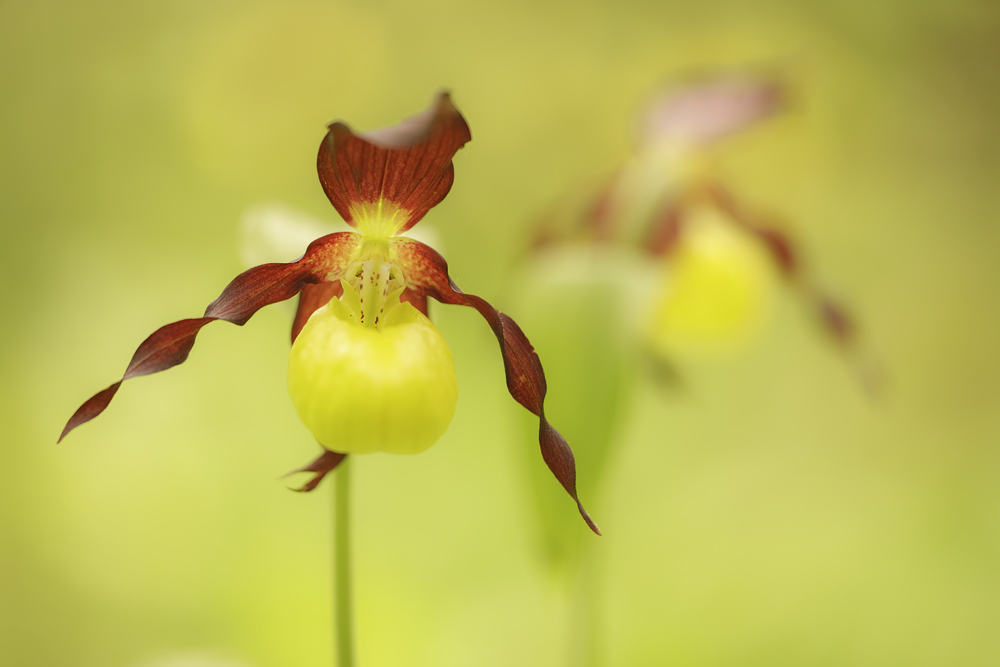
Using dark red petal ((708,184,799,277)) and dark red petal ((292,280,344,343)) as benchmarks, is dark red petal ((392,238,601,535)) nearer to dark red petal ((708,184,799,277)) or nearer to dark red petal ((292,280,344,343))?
dark red petal ((292,280,344,343))

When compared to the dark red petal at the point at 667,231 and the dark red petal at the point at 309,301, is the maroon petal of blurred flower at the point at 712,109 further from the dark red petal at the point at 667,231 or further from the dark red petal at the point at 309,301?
the dark red petal at the point at 309,301

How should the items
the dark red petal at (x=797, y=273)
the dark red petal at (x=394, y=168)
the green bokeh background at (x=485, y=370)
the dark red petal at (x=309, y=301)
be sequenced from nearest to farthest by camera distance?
the dark red petal at (x=394, y=168), the dark red petal at (x=309, y=301), the dark red petal at (x=797, y=273), the green bokeh background at (x=485, y=370)

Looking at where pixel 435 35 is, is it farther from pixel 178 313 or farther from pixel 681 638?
pixel 681 638

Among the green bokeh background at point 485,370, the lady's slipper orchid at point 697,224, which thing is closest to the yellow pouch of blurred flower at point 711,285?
the lady's slipper orchid at point 697,224

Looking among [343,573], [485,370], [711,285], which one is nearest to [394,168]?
[343,573]

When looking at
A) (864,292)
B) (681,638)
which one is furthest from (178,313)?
(864,292)

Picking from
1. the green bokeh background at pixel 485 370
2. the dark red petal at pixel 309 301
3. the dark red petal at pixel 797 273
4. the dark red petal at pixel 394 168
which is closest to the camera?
the dark red petal at pixel 394 168

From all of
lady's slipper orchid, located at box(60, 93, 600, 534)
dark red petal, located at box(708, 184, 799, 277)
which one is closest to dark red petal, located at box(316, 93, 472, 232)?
lady's slipper orchid, located at box(60, 93, 600, 534)

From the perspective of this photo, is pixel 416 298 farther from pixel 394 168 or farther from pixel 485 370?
pixel 485 370
